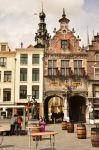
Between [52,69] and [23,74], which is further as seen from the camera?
[23,74]

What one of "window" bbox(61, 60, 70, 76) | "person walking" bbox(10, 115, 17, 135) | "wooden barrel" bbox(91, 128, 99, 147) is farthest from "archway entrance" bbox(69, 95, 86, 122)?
"wooden barrel" bbox(91, 128, 99, 147)

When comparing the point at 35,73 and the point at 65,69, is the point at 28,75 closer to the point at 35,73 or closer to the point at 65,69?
the point at 35,73

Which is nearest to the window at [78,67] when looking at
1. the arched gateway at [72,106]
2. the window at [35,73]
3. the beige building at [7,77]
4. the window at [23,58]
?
the arched gateway at [72,106]

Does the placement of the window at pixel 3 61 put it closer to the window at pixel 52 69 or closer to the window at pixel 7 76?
the window at pixel 7 76

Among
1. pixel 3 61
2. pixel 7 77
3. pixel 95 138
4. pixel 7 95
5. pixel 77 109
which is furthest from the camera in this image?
pixel 77 109

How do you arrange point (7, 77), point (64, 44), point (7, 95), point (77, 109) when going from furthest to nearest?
point (77, 109), point (64, 44), point (7, 77), point (7, 95)

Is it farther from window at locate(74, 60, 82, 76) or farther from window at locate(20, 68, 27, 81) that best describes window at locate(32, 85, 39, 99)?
window at locate(74, 60, 82, 76)

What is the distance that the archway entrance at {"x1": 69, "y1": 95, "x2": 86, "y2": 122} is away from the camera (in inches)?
1966

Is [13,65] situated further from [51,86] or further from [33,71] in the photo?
[51,86]

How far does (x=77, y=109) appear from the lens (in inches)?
2053

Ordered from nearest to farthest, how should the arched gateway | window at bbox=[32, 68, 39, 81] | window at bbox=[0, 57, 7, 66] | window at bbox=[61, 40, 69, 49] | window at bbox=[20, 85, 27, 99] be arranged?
the arched gateway, window at bbox=[20, 85, 27, 99], window at bbox=[32, 68, 39, 81], window at bbox=[61, 40, 69, 49], window at bbox=[0, 57, 7, 66]

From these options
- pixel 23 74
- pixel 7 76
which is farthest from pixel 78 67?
pixel 7 76

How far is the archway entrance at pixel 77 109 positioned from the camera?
49.9 m

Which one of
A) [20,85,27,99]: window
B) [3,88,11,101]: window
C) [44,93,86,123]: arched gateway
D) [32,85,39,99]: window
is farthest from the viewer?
[3,88,11,101]: window
